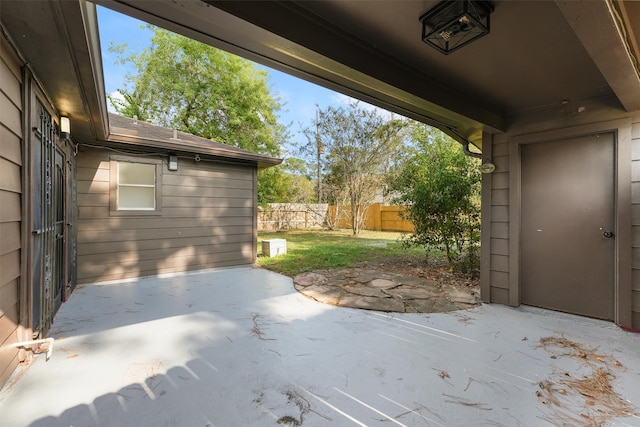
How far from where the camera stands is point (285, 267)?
17.8 feet

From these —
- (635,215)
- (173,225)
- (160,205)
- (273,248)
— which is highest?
(160,205)

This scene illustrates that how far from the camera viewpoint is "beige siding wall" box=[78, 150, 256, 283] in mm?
4258

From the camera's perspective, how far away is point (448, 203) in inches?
182

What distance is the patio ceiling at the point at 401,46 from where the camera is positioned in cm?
144

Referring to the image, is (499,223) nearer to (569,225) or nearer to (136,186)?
(569,225)

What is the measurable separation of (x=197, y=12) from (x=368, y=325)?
2.73 metres

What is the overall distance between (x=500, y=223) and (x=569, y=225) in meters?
0.62

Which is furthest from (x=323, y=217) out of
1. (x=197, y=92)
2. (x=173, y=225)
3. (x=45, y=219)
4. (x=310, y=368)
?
(x=310, y=368)

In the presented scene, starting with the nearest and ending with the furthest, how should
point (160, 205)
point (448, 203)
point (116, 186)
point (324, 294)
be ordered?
point (324, 294) < point (116, 186) < point (448, 203) < point (160, 205)

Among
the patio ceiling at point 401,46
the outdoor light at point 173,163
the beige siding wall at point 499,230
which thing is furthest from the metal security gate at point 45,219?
the beige siding wall at point 499,230

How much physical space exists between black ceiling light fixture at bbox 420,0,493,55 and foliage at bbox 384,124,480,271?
10.1 feet

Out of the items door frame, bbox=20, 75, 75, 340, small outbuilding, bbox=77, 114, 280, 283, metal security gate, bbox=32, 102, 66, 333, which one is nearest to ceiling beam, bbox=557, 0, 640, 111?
door frame, bbox=20, 75, 75, 340

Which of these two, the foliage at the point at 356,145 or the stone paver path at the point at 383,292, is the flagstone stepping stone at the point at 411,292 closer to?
the stone paver path at the point at 383,292

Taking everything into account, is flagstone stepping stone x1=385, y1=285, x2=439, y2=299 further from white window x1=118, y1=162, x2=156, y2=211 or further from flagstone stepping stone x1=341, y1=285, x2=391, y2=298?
white window x1=118, y1=162, x2=156, y2=211
